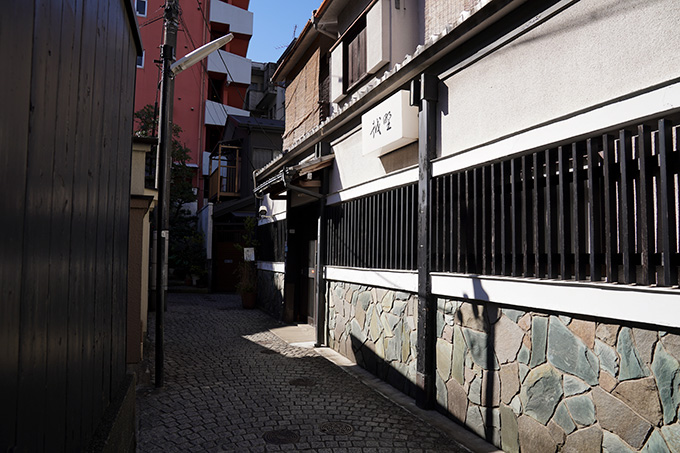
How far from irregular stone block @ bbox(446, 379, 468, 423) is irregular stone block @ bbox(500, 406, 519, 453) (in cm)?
57

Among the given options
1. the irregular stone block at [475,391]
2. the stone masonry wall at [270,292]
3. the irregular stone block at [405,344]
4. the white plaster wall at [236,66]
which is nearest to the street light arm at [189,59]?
the irregular stone block at [405,344]

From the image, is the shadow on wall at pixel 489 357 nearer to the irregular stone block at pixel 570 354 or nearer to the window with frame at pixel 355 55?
the irregular stone block at pixel 570 354

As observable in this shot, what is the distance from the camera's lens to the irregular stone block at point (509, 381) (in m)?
4.51

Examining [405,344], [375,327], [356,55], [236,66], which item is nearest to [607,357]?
[405,344]

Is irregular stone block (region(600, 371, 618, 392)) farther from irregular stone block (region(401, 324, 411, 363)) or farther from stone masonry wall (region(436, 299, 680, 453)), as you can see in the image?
irregular stone block (region(401, 324, 411, 363))

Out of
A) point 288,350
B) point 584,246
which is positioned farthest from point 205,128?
point 584,246

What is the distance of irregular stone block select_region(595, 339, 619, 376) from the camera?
139 inches

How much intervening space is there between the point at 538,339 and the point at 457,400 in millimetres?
1459

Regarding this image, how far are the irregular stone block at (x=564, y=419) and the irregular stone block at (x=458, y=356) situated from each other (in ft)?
4.27

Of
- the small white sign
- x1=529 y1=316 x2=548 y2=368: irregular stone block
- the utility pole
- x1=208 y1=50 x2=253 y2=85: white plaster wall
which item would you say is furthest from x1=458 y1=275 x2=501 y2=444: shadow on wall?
x1=208 y1=50 x2=253 y2=85: white plaster wall

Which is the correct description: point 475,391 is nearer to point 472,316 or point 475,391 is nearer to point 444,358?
point 444,358

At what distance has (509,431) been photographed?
4.53 meters

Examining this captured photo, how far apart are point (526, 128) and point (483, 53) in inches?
46.8

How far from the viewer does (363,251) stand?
810cm
